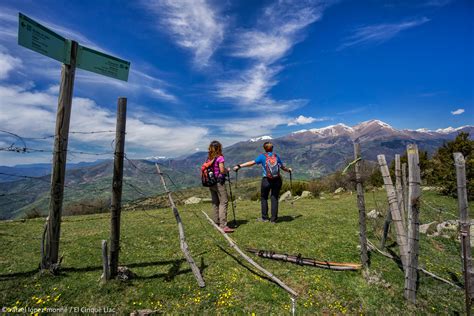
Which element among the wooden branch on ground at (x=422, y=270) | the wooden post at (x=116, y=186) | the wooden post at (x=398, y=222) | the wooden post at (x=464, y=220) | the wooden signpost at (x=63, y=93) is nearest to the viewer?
the wooden post at (x=464, y=220)

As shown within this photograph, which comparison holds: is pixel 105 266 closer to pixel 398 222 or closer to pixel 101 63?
pixel 101 63

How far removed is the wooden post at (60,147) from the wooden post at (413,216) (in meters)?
10.2

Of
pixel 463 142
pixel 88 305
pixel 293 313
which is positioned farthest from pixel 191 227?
pixel 463 142

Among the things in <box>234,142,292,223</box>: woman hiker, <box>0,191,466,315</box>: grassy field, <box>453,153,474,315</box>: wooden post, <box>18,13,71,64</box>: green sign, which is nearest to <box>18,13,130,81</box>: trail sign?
<box>18,13,71,64</box>: green sign

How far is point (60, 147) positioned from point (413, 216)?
10558 millimetres

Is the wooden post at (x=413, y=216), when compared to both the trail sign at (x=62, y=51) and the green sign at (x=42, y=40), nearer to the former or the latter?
the trail sign at (x=62, y=51)

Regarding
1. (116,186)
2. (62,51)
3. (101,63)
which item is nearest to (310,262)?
(116,186)

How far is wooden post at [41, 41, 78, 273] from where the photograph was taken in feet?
23.6

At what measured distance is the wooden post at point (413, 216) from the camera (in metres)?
7.11

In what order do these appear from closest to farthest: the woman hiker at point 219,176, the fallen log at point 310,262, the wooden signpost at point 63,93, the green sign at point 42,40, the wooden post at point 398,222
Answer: the green sign at point 42,40
the wooden signpost at point 63,93
the wooden post at point 398,222
the fallen log at point 310,262
the woman hiker at point 219,176

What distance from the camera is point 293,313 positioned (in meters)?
6.41

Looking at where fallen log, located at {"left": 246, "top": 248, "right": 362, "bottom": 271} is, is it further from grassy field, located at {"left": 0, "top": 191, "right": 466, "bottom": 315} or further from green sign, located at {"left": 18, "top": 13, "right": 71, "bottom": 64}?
green sign, located at {"left": 18, "top": 13, "right": 71, "bottom": 64}

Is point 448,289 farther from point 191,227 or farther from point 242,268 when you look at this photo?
point 191,227

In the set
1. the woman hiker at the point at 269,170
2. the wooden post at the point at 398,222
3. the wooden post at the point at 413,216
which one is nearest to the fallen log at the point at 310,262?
the wooden post at the point at 398,222
